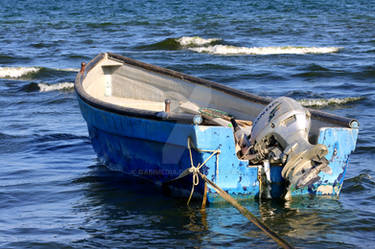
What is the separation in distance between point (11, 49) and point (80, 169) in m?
14.1

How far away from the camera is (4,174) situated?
7141 mm

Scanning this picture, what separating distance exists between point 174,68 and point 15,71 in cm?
411

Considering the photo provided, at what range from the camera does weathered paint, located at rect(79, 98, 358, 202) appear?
5289 mm

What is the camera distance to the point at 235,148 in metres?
5.48

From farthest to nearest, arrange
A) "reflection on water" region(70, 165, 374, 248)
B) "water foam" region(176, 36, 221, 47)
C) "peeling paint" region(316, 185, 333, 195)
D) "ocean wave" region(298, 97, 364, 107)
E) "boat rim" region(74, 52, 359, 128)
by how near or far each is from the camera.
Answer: "water foam" region(176, 36, 221, 47) → "ocean wave" region(298, 97, 364, 107) → "peeling paint" region(316, 185, 333, 195) → "boat rim" region(74, 52, 359, 128) → "reflection on water" region(70, 165, 374, 248)

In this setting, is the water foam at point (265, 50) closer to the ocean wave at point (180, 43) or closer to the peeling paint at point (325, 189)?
the ocean wave at point (180, 43)

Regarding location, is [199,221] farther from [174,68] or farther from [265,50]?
[265,50]

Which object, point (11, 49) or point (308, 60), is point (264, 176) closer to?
point (308, 60)

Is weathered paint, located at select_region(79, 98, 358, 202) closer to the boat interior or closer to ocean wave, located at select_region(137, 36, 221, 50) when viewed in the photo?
the boat interior

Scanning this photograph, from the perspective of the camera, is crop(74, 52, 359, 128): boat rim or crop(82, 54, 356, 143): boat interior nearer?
crop(74, 52, 359, 128): boat rim

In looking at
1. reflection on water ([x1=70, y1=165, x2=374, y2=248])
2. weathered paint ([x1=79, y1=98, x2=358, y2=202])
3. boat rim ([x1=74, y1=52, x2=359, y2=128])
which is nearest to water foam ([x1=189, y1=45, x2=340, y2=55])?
boat rim ([x1=74, y1=52, x2=359, y2=128])

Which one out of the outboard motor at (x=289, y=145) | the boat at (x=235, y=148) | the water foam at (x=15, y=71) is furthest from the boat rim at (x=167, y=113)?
the water foam at (x=15, y=71)

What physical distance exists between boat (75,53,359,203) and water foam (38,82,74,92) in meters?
6.68

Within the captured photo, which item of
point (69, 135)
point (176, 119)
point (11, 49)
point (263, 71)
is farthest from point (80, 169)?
point (11, 49)
